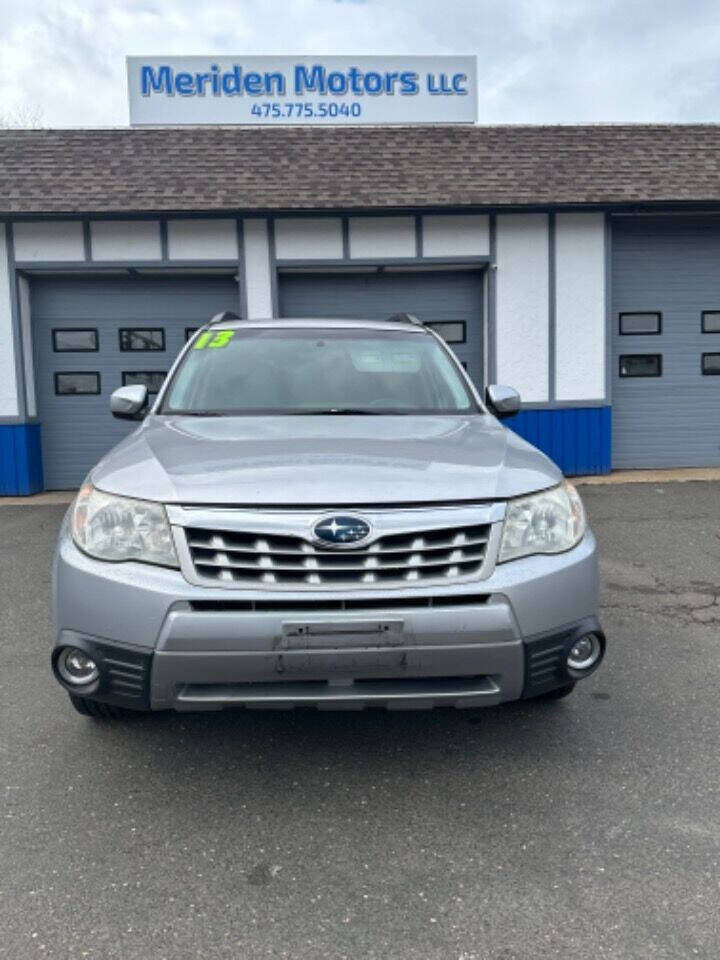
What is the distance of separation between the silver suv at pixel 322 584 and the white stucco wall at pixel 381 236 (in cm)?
727

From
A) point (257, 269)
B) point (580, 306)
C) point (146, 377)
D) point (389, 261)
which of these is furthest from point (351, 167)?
point (146, 377)

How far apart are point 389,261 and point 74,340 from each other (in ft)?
13.7

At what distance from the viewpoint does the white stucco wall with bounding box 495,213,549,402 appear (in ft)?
31.4

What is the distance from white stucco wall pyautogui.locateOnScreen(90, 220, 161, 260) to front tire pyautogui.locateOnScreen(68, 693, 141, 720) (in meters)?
7.40

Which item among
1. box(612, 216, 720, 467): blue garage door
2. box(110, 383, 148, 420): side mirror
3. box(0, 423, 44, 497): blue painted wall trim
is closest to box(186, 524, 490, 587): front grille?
box(110, 383, 148, 420): side mirror

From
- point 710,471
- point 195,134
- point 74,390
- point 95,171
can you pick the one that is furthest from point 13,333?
point 710,471

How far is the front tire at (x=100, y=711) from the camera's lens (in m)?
2.90

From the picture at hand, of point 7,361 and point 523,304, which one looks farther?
point 523,304

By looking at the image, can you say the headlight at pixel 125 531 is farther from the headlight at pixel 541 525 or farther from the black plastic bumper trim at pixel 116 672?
the headlight at pixel 541 525

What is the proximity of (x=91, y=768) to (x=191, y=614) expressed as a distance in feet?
3.26

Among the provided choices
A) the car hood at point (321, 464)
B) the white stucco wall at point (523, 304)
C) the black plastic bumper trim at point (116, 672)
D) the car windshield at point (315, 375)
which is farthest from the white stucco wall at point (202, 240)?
the black plastic bumper trim at point (116, 672)

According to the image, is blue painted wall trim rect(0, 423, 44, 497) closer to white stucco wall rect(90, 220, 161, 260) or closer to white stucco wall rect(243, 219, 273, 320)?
white stucco wall rect(90, 220, 161, 260)

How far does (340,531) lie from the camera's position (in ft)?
7.63

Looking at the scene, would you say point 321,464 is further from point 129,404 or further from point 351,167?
point 351,167
